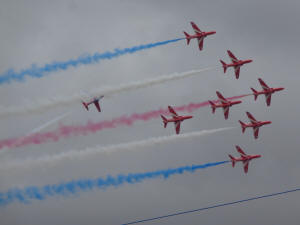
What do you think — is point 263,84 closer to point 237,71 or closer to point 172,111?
point 237,71

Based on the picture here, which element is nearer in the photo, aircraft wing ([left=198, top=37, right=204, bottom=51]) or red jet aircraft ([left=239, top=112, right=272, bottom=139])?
aircraft wing ([left=198, top=37, right=204, bottom=51])

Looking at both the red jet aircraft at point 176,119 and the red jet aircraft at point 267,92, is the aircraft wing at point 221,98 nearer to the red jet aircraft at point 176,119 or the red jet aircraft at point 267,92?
the red jet aircraft at point 267,92

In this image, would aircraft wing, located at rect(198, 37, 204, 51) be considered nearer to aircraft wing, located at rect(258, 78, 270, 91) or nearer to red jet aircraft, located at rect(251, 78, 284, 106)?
red jet aircraft, located at rect(251, 78, 284, 106)

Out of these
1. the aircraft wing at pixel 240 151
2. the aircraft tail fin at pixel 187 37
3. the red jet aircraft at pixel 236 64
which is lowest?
the aircraft wing at pixel 240 151

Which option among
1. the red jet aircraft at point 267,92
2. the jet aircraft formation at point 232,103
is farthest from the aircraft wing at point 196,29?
the red jet aircraft at point 267,92

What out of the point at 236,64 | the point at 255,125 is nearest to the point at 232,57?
the point at 236,64

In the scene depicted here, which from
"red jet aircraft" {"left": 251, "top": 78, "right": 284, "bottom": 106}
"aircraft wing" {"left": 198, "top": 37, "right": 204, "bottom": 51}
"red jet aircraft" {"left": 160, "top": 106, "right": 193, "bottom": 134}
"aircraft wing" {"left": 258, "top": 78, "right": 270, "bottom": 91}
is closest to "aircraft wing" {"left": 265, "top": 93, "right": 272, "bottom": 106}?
"red jet aircraft" {"left": 251, "top": 78, "right": 284, "bottom": 106}

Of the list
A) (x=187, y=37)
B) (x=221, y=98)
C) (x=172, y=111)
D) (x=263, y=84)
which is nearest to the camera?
(x=172, y=111)

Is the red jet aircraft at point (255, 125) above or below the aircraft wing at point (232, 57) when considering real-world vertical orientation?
below

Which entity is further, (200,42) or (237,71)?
(237,71)

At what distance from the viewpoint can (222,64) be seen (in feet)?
293

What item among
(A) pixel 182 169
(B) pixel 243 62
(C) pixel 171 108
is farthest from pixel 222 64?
(A) pixel 182 169

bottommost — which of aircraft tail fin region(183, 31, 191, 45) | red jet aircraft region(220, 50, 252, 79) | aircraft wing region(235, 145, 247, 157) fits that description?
aircraft wing region(235, 145, 247, 157)

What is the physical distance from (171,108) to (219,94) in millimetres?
7058
